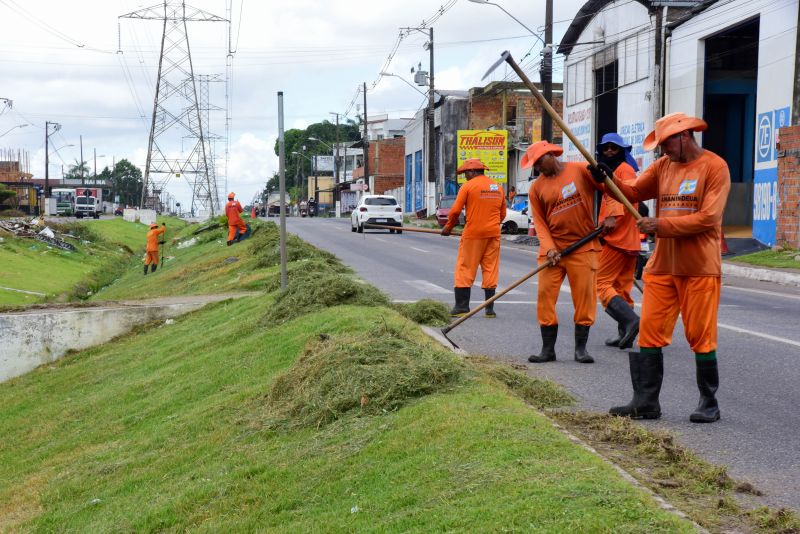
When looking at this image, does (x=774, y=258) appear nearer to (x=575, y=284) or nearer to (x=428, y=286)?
(x=428, y=286)

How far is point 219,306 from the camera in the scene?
14.7 m

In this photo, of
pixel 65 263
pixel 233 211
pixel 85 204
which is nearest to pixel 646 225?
pixel 233 211

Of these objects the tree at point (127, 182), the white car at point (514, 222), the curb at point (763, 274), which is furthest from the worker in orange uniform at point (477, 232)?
the tree at point (127, 182)

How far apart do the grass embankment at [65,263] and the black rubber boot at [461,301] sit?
34.8ft

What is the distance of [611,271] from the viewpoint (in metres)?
8.96

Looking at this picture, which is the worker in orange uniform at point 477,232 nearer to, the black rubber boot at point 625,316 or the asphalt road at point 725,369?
the asphalt road at point 725,369

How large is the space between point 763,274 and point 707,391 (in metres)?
14.4

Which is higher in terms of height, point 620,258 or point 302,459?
point 620,258

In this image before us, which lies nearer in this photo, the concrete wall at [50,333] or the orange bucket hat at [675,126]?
the orange bucket hat at [675,126]

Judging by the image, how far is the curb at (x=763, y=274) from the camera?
18250mm

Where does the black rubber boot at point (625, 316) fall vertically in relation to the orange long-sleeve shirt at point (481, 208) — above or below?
below

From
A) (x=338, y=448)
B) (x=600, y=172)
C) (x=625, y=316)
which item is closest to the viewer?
(x=338, y=448)

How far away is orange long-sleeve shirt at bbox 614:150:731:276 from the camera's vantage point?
5.87 meters

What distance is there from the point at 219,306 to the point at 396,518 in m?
10.8
